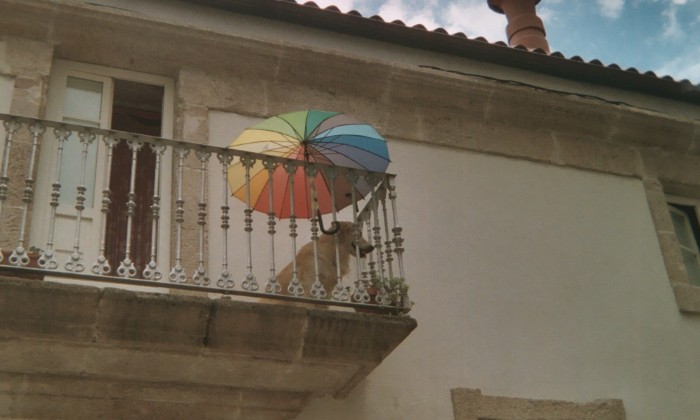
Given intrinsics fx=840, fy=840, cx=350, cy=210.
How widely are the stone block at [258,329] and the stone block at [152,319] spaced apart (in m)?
0.08

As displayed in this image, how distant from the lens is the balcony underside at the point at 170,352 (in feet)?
13.9

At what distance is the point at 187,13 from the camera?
6551 millimetres

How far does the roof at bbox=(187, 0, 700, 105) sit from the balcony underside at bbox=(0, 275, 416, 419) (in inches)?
119

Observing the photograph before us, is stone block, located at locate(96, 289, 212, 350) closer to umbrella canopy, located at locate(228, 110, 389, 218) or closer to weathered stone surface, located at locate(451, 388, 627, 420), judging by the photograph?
umbrella canopy, located at locate(228, 110, 389, 218)

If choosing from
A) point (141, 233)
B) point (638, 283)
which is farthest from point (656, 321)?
point (141, 233)

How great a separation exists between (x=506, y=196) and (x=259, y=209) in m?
2.26

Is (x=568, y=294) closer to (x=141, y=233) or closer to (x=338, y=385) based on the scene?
(x=338, y=385)

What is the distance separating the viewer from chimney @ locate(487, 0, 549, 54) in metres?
9.30

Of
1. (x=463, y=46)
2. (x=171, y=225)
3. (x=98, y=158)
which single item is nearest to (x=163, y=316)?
(x=171, y=225)

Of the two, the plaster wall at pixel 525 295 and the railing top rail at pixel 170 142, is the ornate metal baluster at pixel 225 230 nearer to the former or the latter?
the railing top rail at pixel 170 142

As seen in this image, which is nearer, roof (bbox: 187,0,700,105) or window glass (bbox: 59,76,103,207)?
window glass (bbox: 59,76,103,207)

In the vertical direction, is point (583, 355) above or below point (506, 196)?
below

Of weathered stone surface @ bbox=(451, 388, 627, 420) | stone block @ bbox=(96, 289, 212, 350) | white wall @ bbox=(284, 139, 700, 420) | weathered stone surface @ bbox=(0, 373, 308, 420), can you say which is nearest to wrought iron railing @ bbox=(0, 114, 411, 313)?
stone block @ bbox=(96, 289, 212, 350)

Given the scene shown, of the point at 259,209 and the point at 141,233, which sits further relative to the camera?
the point at 141,233
